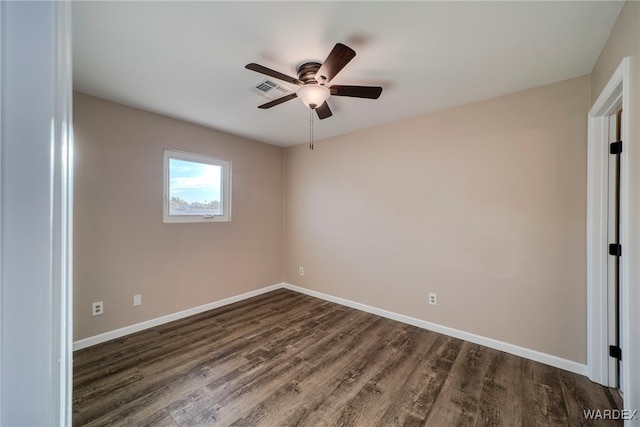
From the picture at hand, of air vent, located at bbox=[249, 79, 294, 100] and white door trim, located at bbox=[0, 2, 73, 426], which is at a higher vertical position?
air vent, located at bbox=[249, 79, 294, 100]

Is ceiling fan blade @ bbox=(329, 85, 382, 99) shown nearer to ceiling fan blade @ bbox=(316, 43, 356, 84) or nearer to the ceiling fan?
the ceiling fan

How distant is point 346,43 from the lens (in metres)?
1.75

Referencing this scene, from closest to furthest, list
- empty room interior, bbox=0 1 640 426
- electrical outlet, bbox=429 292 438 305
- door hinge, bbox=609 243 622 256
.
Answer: empty room interior, bbox=0 1 640 426 → door hinge, bbox=609 243 622 256 → electrical outlet, bbox=429 292 438 305

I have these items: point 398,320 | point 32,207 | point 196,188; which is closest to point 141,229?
point 196,188

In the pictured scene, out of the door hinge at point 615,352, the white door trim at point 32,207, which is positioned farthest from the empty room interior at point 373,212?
the white door trim at point 32,207

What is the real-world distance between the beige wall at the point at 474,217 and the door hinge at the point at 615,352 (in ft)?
0.57

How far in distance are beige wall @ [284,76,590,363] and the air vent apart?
142 cm

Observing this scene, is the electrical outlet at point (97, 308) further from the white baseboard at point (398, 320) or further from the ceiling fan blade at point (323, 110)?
the ceiling fan blade at point (323, 110)

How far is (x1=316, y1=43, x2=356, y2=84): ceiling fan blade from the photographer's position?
1508mm

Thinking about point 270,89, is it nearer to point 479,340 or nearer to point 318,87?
point 318,87

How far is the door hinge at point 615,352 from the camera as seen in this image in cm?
189

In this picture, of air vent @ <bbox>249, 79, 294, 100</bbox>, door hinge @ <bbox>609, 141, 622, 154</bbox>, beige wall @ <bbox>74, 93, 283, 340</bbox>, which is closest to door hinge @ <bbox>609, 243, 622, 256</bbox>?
door hinge @ <bbox>609, 141, 622, 154</bbox>

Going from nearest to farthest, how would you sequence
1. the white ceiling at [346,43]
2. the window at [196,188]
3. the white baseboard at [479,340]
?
the white ceiling at [346,43]
the white baseboard at [479,340]
the window at [196,188]

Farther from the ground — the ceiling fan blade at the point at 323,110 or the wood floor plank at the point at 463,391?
→ the ceiling fan blade at the point at 323,110
